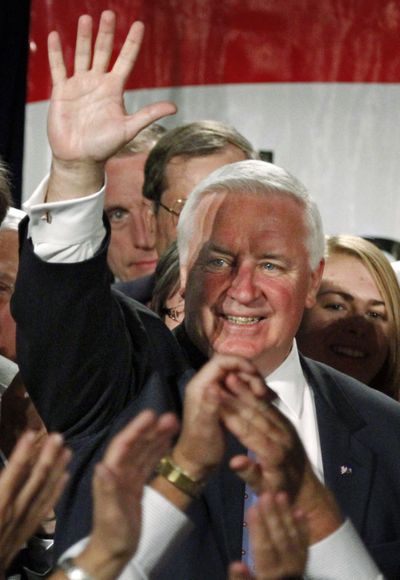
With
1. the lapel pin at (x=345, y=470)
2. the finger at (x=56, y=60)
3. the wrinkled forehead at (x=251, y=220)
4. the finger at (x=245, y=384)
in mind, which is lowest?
the lapel pin at (x=345, y=470)

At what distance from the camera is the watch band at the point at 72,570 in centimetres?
141

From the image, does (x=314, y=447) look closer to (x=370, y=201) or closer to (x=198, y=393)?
(x=198, y=393)

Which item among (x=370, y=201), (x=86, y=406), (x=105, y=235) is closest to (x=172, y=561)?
(x=86, y=406)

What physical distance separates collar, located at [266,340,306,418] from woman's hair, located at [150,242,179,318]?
18.5 inches

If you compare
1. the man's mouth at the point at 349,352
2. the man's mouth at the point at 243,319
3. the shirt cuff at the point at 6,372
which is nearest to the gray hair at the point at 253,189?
the man's mouth at the point at 243,319

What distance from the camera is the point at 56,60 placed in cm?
175

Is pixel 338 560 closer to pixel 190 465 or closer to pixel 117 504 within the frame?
pixel 190 465

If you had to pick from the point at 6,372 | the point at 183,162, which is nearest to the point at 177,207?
the point at 183,162

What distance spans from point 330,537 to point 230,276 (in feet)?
1.70

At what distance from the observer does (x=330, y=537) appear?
1.63 metres

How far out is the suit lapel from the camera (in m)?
1.92

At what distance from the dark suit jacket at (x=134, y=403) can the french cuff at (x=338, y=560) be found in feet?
0.62

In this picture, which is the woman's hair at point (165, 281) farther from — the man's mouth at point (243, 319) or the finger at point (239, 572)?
the finger at point (239, 572)

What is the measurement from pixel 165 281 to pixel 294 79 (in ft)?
4.18
